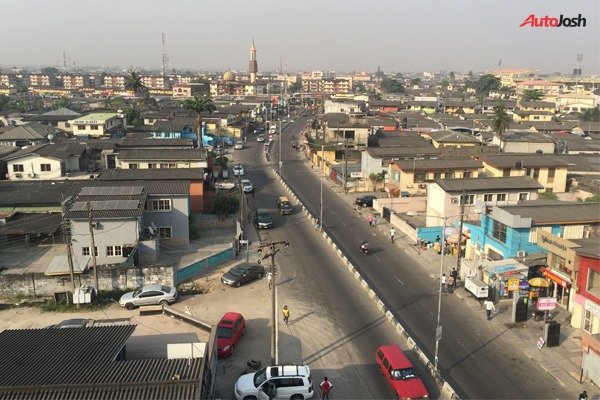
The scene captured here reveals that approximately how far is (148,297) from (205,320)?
3.76 m

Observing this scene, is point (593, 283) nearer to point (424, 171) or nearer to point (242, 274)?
point (242, 274)

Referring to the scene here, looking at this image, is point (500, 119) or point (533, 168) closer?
point (533, 168)

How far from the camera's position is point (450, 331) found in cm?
2603

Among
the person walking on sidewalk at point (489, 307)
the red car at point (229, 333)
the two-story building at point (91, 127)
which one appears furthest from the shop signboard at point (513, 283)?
the two-story building at point (91, 127)

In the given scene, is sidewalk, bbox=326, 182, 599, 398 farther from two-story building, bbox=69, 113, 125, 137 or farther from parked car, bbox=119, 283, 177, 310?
two-story building, bbox=69, 113, 125, 137

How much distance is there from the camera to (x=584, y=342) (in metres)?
21.8

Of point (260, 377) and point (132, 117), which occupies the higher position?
point (132, 117)

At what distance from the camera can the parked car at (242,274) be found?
3148cm

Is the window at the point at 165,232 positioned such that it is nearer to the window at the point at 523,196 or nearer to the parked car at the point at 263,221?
the parked car at the point at 263,221

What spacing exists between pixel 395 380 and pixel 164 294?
46.1ft

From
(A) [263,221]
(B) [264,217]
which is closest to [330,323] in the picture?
(A) [263,221]

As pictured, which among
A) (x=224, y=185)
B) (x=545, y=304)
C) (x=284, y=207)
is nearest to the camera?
(x=545, y=304)

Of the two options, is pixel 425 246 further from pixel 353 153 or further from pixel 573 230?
pixel 353 153

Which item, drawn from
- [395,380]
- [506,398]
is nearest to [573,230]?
[506,398]
